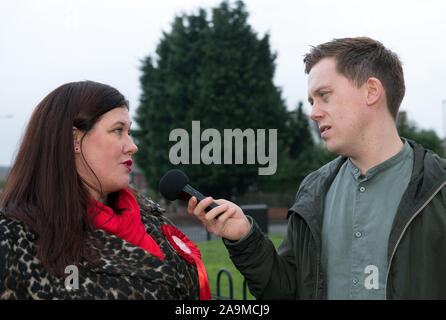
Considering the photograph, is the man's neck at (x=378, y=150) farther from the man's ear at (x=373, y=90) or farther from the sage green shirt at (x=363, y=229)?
the man's ear at (x=373, y=90)

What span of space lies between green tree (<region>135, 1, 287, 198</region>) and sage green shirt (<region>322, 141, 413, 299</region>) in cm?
2010

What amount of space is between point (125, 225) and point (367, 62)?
1.54 meters

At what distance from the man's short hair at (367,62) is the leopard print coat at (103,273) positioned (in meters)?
1.35

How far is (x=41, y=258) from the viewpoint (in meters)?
2.22

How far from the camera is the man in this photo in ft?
7.22

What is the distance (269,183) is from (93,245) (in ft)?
75.0

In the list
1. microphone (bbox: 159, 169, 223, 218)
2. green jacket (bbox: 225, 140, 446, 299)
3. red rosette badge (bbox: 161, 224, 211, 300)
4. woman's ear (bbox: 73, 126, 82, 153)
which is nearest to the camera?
green jacket (bbox: 225, 140, 446, 299)

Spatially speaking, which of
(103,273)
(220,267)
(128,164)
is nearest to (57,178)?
(128,164)

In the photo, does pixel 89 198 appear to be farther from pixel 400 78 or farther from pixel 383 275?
pixel 400 78

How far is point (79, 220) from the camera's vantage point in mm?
2375

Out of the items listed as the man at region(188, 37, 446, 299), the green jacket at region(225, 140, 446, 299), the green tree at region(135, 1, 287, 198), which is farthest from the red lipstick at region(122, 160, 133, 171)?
the green tree at region(135, 1, 287, 198)

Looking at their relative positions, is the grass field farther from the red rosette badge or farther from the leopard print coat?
the leopard print coat

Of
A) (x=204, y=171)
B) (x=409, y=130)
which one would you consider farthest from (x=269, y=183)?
(x=409, y=130)

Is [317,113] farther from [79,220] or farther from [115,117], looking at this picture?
[79,220]
